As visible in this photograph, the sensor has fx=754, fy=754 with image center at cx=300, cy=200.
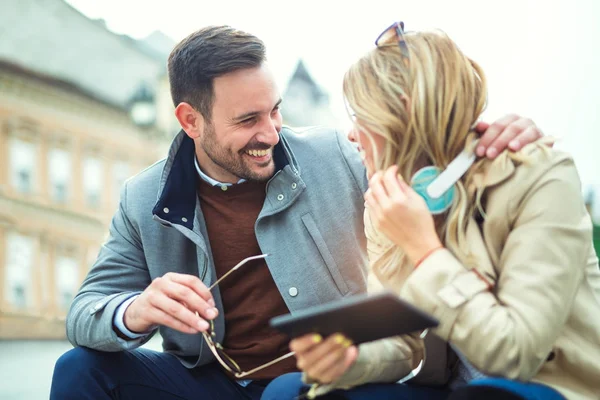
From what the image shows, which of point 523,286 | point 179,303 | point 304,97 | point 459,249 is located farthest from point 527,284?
point 304,97

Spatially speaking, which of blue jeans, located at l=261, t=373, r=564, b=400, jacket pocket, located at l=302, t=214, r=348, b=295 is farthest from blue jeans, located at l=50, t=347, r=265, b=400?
blue jeans, located at l=261, t=373, r=564, b=400

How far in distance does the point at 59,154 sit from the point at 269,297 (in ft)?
60.7

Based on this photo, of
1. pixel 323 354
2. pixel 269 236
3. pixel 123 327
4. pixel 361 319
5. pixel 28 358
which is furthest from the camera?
pixel 28 358

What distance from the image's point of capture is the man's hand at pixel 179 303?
1.94 metres

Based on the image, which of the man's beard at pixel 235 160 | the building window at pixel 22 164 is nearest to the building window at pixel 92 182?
the building window at pixel 22 164

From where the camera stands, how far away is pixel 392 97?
167 cm

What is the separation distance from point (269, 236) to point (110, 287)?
1.80ft

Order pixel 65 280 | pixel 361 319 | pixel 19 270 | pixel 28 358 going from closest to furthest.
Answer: pixel 361 319
pixel 28 358
pixel 19 270
pixel 65 280

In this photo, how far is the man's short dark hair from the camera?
257 cm

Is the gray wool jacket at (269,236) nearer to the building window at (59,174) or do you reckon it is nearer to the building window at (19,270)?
the building window at (19,270)

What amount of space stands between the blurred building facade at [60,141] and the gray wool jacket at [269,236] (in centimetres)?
1640

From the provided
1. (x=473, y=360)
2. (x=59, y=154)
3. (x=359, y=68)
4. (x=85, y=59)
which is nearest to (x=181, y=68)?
(x=359, y=68)

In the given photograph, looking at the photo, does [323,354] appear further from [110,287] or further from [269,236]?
[110,287]

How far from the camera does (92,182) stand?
20578 millimetres
